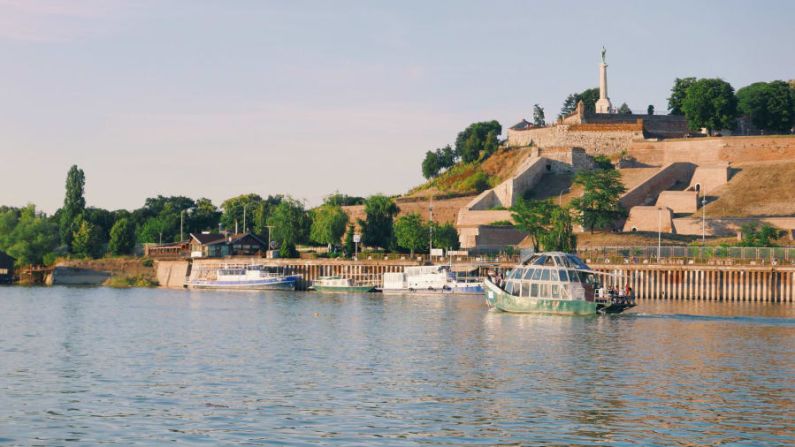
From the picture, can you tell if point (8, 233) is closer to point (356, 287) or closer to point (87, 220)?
point (87, 220)

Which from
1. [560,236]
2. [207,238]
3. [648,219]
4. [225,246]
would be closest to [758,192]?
[648,219]

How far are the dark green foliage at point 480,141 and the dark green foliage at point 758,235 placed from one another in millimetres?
60940

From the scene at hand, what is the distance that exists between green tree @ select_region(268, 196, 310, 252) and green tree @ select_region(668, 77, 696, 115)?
217 feet

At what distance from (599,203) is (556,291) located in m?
53.3

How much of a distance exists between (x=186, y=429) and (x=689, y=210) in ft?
369

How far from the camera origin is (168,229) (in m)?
191

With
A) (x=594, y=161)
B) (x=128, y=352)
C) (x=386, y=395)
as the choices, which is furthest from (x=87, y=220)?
(x=386, y=395)

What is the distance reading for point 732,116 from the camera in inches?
6516

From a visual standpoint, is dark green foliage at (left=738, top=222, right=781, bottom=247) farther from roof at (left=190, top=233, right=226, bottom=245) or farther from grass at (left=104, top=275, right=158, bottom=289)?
grass at (left=104, top=275, right=158, bottom=289)

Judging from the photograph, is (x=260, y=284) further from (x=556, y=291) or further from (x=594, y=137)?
(x=594, y=137)

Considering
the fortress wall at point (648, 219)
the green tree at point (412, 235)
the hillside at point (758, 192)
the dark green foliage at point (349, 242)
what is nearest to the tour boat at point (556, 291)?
the fortress wall at point (648, 219)

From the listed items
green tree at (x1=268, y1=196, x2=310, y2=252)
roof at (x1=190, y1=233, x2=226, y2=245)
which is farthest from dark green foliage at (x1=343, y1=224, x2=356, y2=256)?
roof at (x1=190, y1=233, x2=226, y2=245)

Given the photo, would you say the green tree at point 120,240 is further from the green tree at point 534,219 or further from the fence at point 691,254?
the fence at point 691,254

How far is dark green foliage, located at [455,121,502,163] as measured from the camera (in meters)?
182
